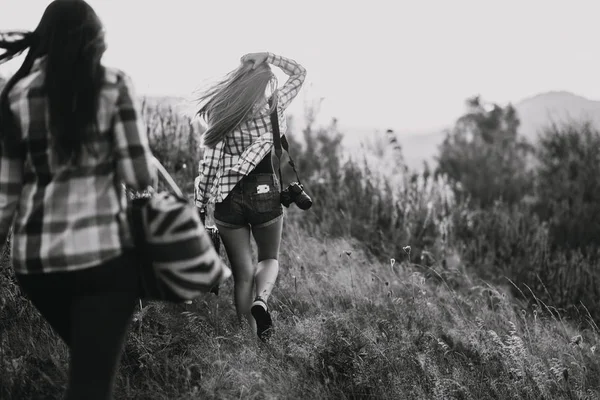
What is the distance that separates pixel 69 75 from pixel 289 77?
190 cm

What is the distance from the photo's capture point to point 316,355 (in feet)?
9.72

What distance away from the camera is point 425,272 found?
16.4 ft

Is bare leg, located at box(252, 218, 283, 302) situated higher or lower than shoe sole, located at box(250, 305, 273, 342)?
higher

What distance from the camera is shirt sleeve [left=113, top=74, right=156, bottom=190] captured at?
5.37 ft

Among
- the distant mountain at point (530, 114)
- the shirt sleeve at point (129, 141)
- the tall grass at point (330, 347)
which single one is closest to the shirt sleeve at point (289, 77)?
the tall grass at point (330, 347)

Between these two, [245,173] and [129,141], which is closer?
[129,141]

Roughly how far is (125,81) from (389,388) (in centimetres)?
202

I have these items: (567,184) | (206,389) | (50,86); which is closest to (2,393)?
(206,389)

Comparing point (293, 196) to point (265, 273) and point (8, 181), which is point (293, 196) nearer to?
point (265, 273)

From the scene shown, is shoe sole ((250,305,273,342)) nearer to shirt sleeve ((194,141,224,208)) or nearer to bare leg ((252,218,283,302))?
bare leg ((252,218,283,302))

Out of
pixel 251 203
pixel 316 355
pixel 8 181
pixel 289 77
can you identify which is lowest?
pixel 316 355

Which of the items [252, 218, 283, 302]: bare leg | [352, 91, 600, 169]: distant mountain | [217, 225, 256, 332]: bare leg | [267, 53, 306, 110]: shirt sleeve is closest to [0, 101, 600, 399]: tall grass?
[217, 225, 256, 332]: bare leg

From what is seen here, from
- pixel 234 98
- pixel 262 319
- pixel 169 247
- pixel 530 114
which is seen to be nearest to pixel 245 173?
pixel 234 98

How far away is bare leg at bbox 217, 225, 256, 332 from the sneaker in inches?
3.9
